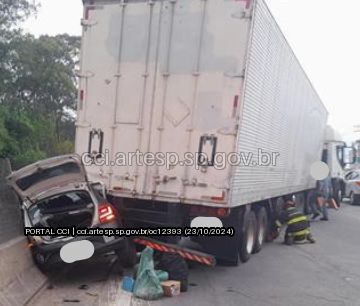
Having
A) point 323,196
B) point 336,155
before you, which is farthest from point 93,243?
point 336,155

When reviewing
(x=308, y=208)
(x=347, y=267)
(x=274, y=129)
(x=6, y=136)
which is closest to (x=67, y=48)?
(x=6, y=136)

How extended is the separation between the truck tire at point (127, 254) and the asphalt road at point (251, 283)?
175mm

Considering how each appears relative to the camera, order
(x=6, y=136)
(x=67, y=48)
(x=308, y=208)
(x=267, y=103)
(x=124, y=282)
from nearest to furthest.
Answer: (x=124, y=282), (x=267, y=103), (x=6, y=136), (x=308, y=208), (x=67, y=48)

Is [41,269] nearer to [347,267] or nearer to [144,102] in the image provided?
[144,102]

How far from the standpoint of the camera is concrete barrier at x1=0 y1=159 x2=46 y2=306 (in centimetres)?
599

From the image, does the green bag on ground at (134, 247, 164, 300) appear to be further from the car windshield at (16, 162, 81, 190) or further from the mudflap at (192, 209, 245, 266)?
the mudflap at (192, 209, 245, 266)

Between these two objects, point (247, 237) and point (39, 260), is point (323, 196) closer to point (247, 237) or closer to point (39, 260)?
point (247, 237)

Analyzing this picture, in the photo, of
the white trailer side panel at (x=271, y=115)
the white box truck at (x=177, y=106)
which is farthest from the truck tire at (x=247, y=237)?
the white trailer side panel at (x=271, y=115)

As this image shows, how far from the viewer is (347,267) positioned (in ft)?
30.6

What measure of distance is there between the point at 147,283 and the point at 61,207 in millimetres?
1762

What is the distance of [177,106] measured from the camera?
24.8 feet

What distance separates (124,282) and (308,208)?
1236 cm

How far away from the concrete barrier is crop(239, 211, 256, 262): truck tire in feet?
10.6

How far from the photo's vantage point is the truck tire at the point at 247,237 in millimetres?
8558
